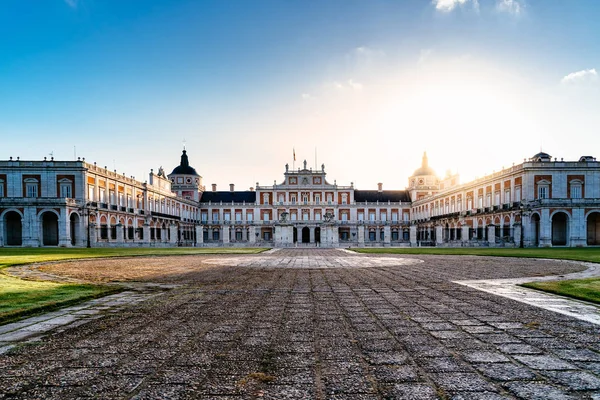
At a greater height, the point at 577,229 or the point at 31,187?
the point at 31,187

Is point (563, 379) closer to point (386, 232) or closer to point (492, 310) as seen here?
point (492, 310)

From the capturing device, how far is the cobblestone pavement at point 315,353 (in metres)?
3.56

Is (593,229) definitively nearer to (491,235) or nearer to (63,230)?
(491,235)

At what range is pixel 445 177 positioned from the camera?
87625 millimetres

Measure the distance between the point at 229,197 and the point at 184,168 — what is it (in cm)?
1076

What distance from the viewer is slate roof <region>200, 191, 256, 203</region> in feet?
284

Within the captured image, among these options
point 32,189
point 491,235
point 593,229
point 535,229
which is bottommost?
point 491,235

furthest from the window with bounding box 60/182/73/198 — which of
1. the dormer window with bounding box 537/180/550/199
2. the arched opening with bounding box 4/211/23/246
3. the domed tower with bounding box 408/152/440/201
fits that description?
the domed tower with bounding box 408/152/440/201

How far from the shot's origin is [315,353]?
4.55m

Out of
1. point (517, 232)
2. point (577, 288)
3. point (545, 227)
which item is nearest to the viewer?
point (577, 288)

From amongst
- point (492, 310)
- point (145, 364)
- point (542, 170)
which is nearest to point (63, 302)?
point (145, 364)

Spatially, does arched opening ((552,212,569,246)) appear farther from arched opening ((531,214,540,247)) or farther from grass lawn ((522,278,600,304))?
grass lawn ((522,278,600,304))

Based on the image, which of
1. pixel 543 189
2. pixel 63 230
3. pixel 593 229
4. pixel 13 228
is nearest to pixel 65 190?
pixel 63 230

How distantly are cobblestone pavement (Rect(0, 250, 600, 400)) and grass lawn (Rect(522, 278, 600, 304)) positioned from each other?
1.62 metres
